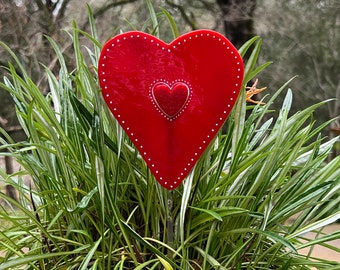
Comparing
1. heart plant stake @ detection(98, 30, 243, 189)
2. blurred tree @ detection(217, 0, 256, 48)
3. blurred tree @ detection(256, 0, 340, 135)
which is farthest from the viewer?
blurred tree @ detection(256, 0, 340, 135)

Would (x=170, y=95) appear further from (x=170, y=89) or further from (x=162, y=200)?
(x=162, y=200)

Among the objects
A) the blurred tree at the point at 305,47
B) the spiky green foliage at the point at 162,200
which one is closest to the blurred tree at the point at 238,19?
the blurred tree at the point at 305,47

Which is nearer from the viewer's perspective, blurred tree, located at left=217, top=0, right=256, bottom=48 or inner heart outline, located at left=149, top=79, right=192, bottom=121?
inner heart outline, located at left=149, top=79, right=192, bottom=121

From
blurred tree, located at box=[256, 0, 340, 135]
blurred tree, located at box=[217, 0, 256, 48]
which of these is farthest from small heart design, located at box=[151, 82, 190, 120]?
blurred tree, located at box=[256, 0, 340, 135]

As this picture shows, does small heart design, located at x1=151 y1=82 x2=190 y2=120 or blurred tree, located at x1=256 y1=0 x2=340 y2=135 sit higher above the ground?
small heart design, located at x1=151 y1=82 x2=190 y2=120

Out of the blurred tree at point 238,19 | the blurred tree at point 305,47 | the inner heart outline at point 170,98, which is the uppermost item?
the inner heart outline at point 170,98

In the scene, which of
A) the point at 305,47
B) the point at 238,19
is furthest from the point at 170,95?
the point at 305,47

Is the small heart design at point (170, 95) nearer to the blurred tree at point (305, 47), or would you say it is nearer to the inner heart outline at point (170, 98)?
the inner heart outline at point (170, 98)

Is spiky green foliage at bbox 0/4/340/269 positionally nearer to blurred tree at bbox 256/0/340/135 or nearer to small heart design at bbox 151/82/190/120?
small heart design at bbox 151/82/190/120

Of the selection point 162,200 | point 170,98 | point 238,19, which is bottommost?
point 238,19
